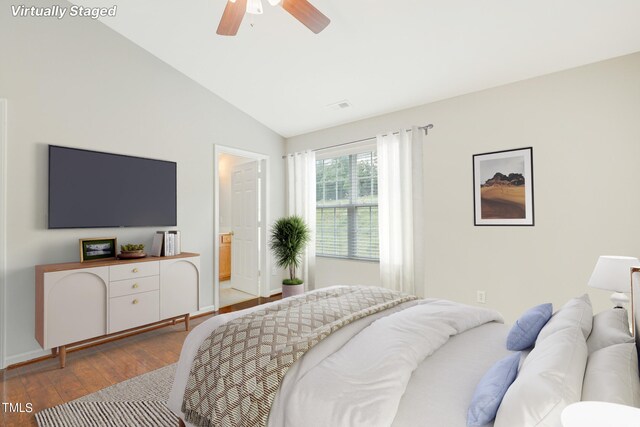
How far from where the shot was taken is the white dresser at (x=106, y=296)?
2547 millimetres

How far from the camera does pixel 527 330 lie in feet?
4.91

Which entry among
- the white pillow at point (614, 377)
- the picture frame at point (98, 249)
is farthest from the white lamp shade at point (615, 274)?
the picture frame at point (98, 249)

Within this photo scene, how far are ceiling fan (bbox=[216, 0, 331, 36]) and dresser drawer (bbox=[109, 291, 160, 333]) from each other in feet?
7.96

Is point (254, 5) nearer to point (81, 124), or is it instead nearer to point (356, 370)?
point (356, 370)

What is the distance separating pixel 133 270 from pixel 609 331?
336cm

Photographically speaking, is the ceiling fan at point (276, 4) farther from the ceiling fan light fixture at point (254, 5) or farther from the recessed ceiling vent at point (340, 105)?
the recessed ceiling vent at point (340, 105)

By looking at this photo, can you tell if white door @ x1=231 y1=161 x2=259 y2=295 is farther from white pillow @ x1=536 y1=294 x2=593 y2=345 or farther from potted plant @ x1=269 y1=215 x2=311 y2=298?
white pillow @ x1=536 y1=294 x2=593 y2=345

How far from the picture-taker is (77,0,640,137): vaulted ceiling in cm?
239

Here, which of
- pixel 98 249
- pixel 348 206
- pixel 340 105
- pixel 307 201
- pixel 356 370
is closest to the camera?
pixel 356 370

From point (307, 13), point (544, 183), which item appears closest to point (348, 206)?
point (544, 183)

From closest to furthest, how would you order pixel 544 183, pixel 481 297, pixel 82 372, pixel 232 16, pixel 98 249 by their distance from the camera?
1. pixel 232 16
2. pixel 82 372
3. pixel 544 183
4. pixel 98 249
5. pixel 481 297

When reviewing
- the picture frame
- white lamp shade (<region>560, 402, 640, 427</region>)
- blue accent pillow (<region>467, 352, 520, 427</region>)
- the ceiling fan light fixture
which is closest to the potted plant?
the picture frame

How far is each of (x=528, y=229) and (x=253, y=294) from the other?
3676 mm

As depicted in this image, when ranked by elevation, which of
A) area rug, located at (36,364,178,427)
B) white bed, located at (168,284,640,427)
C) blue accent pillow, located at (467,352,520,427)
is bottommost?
area rug, located at (36,364,178,427)
